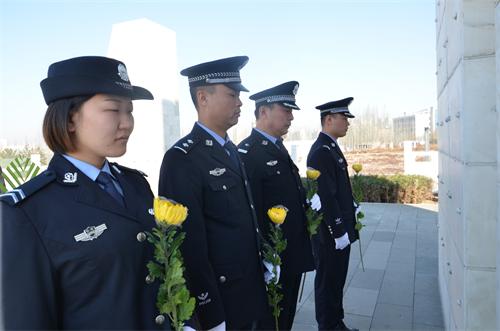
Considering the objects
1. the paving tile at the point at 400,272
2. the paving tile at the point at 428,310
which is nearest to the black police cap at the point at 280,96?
the paving tile at the point at 428,310

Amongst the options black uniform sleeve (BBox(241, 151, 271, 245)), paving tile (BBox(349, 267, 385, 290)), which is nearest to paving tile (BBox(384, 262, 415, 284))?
paving tile (BBox(349, 267, 385, 290))

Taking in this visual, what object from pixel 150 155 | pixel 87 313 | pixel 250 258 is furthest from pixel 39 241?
pixel 150 155

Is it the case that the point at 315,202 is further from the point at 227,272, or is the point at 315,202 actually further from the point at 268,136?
the point at 227,272

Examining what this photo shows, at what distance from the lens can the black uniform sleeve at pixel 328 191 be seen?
375 cm

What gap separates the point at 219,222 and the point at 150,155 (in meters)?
8.80

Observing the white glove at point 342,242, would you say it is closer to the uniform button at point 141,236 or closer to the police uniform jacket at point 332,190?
the police uniform jacket at point 332,190

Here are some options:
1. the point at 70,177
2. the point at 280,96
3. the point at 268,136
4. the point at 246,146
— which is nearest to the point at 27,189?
the point at 70,177

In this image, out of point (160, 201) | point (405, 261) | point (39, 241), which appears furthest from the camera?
point (405, 261)

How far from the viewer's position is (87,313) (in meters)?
1.34

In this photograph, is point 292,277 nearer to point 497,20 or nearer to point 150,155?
point 497,20

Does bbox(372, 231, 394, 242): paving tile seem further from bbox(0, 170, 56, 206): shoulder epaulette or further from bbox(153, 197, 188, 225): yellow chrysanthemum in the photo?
bbox(0, 170, 56, 206): shoulder epaulette

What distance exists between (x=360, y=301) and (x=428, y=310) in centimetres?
72

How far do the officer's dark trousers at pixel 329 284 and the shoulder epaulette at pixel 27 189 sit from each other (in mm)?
2993

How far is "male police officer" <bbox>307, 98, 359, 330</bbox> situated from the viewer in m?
3.74
